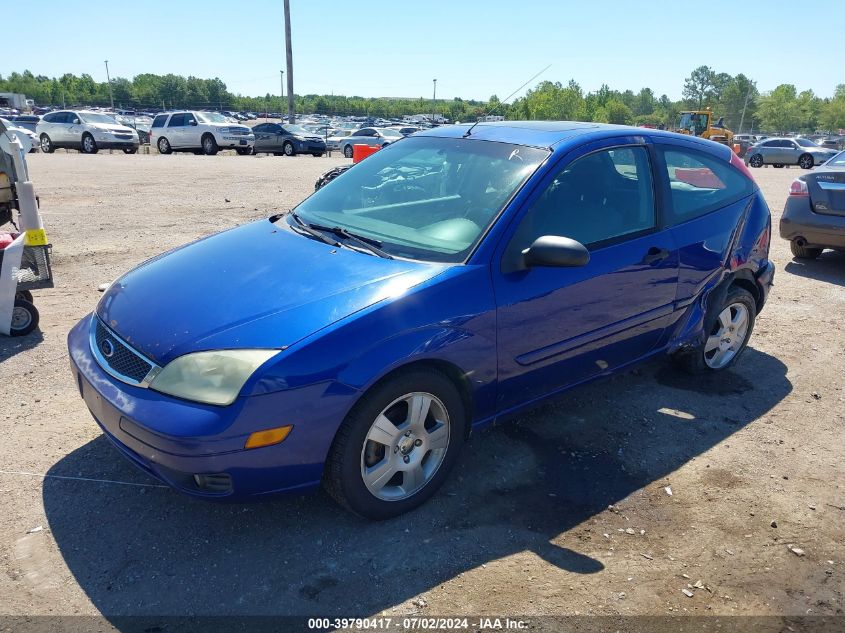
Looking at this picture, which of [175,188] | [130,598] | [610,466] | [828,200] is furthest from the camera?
[175,188]

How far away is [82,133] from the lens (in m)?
25.2

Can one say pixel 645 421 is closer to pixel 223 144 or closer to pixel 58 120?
pixel 223 144

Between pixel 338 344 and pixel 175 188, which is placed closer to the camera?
pixel 338 344

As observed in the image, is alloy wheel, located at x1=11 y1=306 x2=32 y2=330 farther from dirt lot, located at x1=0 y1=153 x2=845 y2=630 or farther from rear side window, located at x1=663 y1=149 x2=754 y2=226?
Result: rear side window, located at x1=663 y1=149 x2=754 y2=226

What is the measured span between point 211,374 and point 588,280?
1987 mm

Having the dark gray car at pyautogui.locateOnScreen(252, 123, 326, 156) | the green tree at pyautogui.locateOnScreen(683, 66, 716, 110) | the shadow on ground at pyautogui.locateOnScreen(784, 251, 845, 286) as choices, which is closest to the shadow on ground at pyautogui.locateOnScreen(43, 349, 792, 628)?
the shadow on ground at pyautogui.locateOnScreen(784, 251, 845, 286)

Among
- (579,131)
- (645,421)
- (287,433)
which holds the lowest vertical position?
(645,421)

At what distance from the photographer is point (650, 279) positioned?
3.82 metres

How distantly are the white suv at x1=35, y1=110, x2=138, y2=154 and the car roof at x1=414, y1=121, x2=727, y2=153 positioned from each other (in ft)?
81.5

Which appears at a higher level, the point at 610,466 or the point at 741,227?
the point at 741,227

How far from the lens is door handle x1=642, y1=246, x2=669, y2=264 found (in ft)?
12.4

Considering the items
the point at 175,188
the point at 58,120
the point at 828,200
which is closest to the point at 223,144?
the point at 58,120

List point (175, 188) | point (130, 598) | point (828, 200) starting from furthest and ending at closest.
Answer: point (175, 188), point (828, 200), point (130, 598)

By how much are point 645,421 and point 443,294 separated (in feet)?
6.28
